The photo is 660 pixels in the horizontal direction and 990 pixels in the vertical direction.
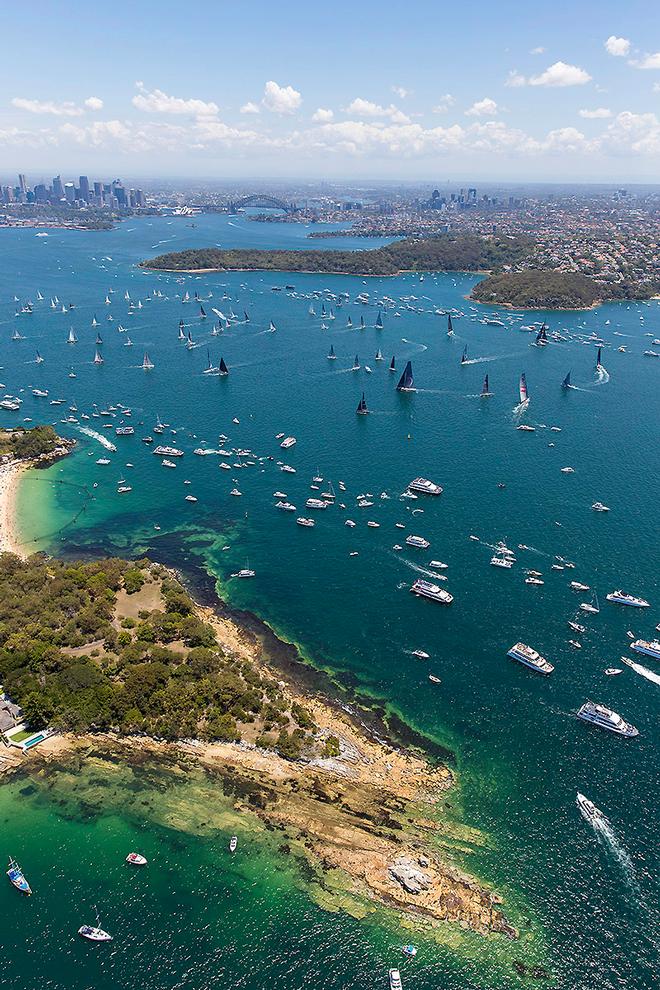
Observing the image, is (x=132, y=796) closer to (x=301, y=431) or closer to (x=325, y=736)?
(x=325, y=736)

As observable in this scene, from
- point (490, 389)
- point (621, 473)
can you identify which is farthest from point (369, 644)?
point (490, 389)

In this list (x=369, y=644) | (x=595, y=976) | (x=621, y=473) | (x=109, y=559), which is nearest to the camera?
(x=595, y=976)

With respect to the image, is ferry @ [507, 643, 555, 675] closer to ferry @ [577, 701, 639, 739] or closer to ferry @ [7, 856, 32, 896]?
ferry @ [577, 701, 639, 739]

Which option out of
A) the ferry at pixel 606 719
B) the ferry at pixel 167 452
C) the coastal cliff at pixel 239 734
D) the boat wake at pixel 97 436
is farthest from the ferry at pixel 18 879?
the boat wake at pixel 97 436

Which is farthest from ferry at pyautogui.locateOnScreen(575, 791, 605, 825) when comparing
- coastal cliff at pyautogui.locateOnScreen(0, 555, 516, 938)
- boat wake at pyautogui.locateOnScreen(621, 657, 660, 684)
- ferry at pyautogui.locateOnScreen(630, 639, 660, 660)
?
ferry at pyautogui.locateOnScreen(630, 639, 660, 660)

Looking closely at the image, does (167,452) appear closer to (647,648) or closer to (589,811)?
(647,648)

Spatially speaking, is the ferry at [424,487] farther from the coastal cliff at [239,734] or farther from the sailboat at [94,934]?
the sailboat at [94,934]

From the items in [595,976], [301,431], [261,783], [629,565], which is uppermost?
[301,431]
